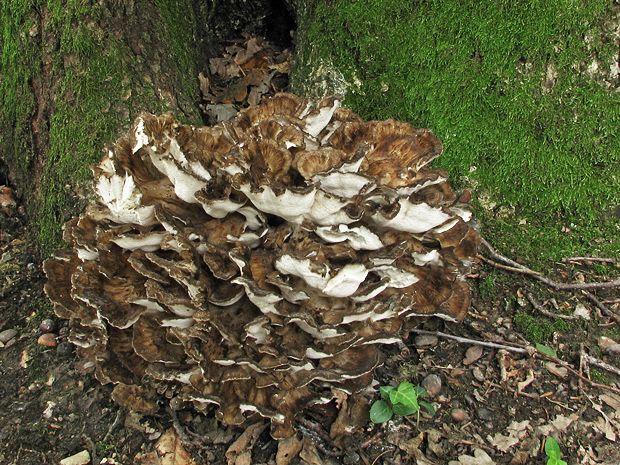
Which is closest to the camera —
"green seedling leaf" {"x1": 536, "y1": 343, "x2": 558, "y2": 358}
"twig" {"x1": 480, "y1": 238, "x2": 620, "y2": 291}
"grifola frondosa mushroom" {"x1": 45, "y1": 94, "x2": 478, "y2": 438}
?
"grifola frondosa mushroom" {"x1": 45, "y1": 94, "x2": 478, "y2": 438}

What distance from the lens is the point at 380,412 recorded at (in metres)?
3.15

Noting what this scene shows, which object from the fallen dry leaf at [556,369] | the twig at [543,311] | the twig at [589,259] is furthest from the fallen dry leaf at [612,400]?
the twig at [589,259]

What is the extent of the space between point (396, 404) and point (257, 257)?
1.50 meters

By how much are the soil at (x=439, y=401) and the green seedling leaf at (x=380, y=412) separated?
7.4 inches

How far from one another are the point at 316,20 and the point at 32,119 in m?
3.15

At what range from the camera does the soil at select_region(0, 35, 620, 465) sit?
311 centimetres

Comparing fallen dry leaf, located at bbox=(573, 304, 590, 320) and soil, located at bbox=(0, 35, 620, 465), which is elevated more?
fallen dry leaf, located at bbox=(573, 304, 590, 320)

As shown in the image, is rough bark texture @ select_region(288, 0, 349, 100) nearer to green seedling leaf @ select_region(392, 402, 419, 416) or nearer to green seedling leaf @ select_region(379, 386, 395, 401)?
green seedling leaf @ select_region(379, 386, 395, 401)

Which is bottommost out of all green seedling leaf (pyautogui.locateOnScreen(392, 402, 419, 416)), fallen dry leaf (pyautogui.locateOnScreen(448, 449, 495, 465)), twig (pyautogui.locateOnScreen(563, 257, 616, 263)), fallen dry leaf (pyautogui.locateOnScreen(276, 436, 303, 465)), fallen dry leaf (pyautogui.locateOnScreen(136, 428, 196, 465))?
fallen dry leaf (pyautogui.locateOnScreen(136, 428, 196, 465))

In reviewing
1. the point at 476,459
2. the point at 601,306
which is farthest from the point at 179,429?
the point at 601,306

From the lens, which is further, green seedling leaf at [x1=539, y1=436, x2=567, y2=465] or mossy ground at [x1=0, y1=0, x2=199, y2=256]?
mossy ground at [x1=0, y1=0, x2=199, y2=256]

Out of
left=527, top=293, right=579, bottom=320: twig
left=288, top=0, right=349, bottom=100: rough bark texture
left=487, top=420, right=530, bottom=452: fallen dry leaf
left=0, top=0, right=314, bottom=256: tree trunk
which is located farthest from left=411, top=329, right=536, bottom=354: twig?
left=0, top=0, right=314, bottom=256: tree trunk

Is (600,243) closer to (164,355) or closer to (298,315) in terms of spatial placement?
(298,315)

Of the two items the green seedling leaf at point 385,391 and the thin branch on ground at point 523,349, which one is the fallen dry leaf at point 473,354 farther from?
the green seedling leaf at point 385,391
